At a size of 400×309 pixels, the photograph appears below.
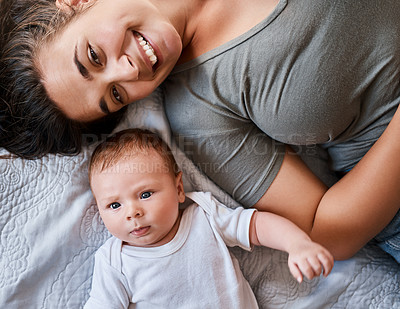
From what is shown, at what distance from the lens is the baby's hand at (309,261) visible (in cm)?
87

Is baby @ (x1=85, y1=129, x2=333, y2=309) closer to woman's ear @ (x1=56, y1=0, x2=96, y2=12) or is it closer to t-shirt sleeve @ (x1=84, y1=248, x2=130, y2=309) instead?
t-shirt sleeve @ (x1=84, y1=248, x2=130, y2=309)

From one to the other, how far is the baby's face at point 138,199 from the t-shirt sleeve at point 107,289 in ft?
0.28

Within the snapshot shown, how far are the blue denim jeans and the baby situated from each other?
0.23 m

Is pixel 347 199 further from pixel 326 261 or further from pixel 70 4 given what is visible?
pixel 70 4

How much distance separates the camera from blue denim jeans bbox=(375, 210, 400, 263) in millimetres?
1055

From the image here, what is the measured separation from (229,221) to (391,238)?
1.42ft

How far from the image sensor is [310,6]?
910 millimetres

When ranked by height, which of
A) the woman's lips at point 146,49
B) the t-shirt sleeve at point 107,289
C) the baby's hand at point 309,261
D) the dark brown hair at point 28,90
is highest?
the woman's lips at point 146,49

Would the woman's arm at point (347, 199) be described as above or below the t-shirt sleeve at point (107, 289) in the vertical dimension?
above

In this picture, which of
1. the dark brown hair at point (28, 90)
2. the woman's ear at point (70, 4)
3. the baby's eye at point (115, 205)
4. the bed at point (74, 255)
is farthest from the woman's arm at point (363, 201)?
the woman's ear at point (70, 4)

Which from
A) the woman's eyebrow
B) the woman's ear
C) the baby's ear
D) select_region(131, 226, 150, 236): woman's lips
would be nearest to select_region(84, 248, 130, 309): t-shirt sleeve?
select_region(131, 226, 150, 236): woman's lips

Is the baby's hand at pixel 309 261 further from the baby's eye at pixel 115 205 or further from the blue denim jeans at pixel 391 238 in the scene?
the baby's eye at pixel 115 205

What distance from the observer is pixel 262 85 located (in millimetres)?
985

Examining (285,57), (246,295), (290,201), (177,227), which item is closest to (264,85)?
(285,57)
